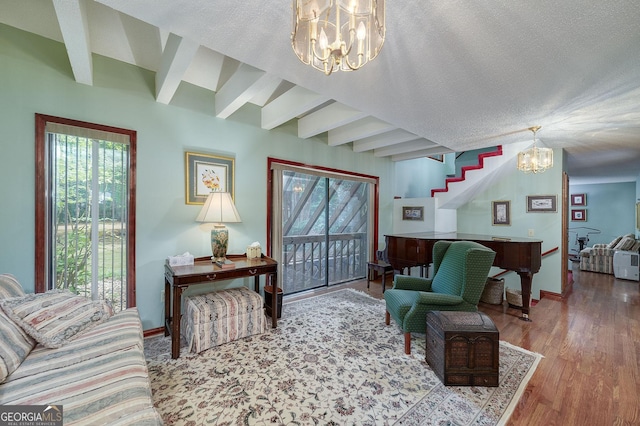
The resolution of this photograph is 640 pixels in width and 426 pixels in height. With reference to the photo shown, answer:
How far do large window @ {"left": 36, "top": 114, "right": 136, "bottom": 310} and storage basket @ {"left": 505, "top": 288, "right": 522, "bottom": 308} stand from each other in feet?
15.1

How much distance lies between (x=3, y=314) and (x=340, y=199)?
4.16 m

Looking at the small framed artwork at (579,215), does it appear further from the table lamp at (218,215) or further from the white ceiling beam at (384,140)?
the table lamp at (218,215)

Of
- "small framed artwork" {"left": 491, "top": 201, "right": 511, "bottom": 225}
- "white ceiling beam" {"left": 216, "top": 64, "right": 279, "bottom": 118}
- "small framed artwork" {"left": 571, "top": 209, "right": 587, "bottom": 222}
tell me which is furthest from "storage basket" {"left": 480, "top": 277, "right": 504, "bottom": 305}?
"small framed artwork" {"left": 571, "top": 209, "right": 587, "bottom": 222}

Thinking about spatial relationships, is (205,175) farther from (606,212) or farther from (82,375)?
(606,212)

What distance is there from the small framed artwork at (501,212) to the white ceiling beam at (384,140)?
7.14 ft

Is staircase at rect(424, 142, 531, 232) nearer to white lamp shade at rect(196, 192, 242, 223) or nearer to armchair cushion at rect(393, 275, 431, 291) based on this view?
armchair cushion at rect(393, 275, 431, 291)

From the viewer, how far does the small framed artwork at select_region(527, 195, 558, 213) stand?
12.9 feet

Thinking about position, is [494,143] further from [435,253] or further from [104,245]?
[104,245]

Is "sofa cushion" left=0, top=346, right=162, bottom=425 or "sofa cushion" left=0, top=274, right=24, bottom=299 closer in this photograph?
"sofa cushion" left=0, top=346, right=162, bottom=425

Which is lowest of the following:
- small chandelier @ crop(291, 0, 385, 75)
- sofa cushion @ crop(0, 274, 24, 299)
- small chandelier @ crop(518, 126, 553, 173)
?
sofa cushion @ crop(0, 274, 24, 299)

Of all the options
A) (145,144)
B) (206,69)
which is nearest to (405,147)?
(206,69)

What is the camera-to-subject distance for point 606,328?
2916 millimetres

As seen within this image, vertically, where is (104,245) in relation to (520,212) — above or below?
below

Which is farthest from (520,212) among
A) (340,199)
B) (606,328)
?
(340,199)
